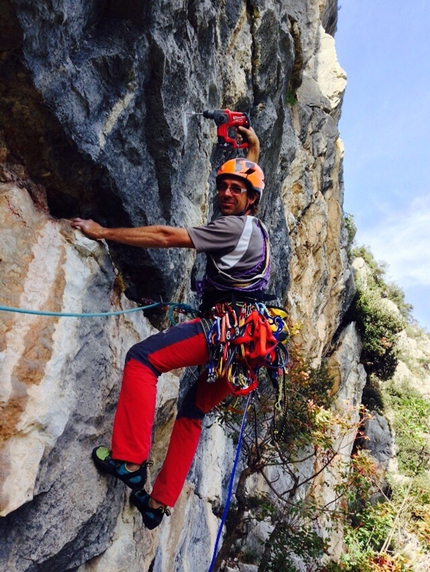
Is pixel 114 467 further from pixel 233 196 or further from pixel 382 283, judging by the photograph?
pixel 382 283

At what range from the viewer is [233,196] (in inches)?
135

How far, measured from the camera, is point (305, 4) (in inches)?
455

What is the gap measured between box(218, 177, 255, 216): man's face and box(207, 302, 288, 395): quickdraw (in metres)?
0.75

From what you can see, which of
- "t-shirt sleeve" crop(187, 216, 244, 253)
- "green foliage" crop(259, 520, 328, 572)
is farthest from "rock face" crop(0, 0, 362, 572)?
"green foliage" crop(259, 520, 328, 572)

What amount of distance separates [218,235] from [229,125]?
64.9 inches

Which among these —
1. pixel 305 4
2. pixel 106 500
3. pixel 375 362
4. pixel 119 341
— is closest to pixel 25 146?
pixel 119 341

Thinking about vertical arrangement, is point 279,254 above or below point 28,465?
above

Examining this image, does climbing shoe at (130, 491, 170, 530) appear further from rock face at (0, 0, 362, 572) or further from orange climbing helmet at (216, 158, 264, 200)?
orange climbing helmet at (216, 158, 264, 200)

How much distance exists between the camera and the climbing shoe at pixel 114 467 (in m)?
2.85

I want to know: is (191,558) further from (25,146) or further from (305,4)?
(305,4)

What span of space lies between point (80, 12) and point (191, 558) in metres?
5.21

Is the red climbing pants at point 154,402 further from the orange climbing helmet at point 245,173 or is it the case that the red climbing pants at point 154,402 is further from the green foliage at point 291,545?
the green foliage at point 291,545

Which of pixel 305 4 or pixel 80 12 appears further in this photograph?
pixel 305 4

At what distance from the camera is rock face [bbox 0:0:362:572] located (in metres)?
2.42
